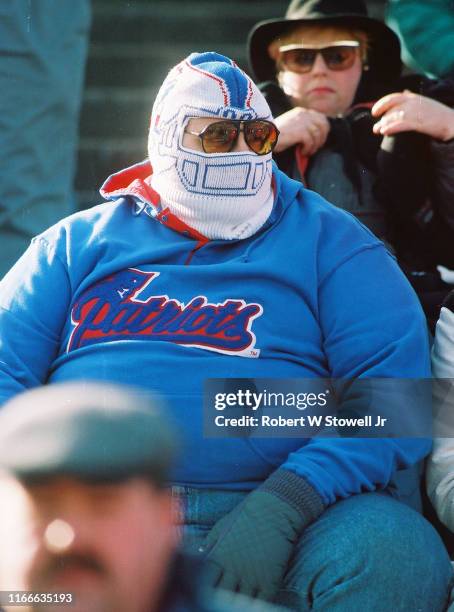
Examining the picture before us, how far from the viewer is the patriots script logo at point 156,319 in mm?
1832

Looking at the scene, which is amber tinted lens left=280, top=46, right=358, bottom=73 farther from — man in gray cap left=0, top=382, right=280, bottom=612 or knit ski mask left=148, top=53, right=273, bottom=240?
man in gray cap left=0, top=382, right=280, bottom=612

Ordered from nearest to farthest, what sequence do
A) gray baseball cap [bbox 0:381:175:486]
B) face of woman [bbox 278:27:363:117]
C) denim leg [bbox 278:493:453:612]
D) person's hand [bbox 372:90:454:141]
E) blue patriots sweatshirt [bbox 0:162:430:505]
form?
gray baseball cap [bbox 0:381:175:486], denim leg [bbox 278:493:453:612], blue patriots sweatshirt [bbox 0:162:430:505], person's hand [bbox 372:90:454:141], face of woman [bbox 278:27:363:117]

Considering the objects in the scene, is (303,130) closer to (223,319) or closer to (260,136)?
(260,136)

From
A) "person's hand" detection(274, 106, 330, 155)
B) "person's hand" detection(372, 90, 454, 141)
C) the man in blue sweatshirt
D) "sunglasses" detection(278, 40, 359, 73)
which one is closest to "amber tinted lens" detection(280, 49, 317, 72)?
"sunglasses" detection(278, 40, 359, 73)

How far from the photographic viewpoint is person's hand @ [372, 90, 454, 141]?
90.0 inches

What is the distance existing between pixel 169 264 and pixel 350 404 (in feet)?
1.38

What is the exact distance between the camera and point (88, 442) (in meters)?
0.96

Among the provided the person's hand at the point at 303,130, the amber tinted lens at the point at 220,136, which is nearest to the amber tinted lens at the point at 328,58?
the person's hand at the point at 303,130

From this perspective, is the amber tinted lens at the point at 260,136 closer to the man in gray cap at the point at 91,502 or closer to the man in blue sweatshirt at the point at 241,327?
the man in blue sweatshirt at the point at 241,327

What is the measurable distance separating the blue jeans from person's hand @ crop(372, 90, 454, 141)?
91 centimetres

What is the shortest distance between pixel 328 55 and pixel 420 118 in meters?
0.42

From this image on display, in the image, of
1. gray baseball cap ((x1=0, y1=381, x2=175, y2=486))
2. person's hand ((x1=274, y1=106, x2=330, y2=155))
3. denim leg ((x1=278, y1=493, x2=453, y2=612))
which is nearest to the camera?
gray baseball cap ((x1=0, y1=381, x2=175, y2=486))

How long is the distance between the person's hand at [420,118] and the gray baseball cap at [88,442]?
146 cm

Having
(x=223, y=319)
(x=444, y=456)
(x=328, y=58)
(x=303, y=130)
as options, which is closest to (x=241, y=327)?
(x=223, y=319)
